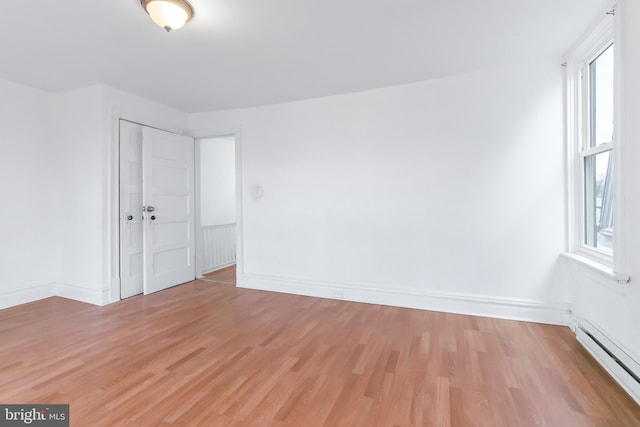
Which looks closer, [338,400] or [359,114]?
[338,400]

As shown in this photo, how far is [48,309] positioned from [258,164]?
2976 mm

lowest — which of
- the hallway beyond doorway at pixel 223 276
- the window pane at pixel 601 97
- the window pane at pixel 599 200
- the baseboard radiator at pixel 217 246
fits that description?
the hallway beyond doorway at pixel 223 276

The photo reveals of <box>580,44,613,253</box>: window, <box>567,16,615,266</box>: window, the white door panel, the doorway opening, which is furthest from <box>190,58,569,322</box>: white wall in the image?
the doorway opening

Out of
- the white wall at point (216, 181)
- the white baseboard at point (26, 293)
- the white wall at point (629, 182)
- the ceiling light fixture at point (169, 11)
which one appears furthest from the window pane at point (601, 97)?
the white baseboard at point (26, 293)

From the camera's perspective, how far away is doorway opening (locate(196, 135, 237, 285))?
5106 mm

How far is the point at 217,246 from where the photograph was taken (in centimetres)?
555

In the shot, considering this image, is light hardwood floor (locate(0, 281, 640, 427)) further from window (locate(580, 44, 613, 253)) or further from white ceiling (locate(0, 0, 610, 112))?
white ceiling (locate(0, 0, 610, 112))

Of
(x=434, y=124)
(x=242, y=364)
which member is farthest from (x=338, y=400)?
(x=434, y=124)

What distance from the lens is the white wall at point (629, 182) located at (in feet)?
5.93

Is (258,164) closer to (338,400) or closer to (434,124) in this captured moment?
(434,124)

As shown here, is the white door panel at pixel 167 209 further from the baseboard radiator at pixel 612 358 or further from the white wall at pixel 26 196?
the baseboard radiator at pixel 612 358

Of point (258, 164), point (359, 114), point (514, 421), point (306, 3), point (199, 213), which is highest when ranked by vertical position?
point (306, 3)

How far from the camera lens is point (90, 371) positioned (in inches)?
84.0

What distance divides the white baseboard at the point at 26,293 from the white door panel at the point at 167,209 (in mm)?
1209
